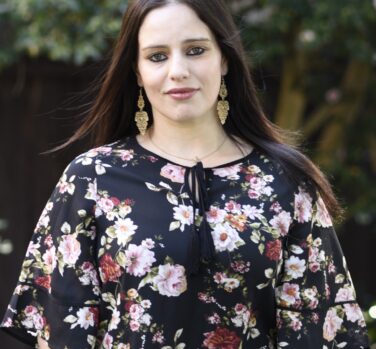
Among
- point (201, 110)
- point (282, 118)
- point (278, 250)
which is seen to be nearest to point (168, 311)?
point (278, 250)

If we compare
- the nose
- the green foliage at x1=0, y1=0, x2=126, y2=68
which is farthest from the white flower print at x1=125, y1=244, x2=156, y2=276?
the green foliage at x1=0, y1=0, x2=126, y2=68

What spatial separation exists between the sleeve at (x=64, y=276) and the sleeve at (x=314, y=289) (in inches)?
21.3

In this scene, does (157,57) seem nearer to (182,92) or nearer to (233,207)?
(182,92)

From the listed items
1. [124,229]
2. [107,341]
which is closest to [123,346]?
[107,341]

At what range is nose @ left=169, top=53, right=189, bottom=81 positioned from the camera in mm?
2824

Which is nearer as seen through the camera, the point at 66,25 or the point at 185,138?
the point at 185,138

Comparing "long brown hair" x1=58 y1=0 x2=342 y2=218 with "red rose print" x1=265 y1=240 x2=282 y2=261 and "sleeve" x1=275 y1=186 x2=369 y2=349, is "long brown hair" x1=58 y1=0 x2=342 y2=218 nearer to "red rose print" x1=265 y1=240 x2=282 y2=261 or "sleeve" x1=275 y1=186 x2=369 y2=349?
"sleeve" x1=275 y1=186 x2=369 y2=349

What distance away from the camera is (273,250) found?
284 cm

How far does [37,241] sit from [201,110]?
0.62 m

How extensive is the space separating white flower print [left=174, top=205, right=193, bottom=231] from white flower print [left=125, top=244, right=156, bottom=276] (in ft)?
0.40

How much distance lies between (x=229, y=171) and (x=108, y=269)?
0.46 m

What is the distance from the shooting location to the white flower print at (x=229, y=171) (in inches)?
117

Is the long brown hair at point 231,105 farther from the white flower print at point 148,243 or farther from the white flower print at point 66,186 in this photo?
the white flower print at point 148,243

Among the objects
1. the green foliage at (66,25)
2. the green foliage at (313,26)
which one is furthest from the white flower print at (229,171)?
the green foliage at (313,26)
